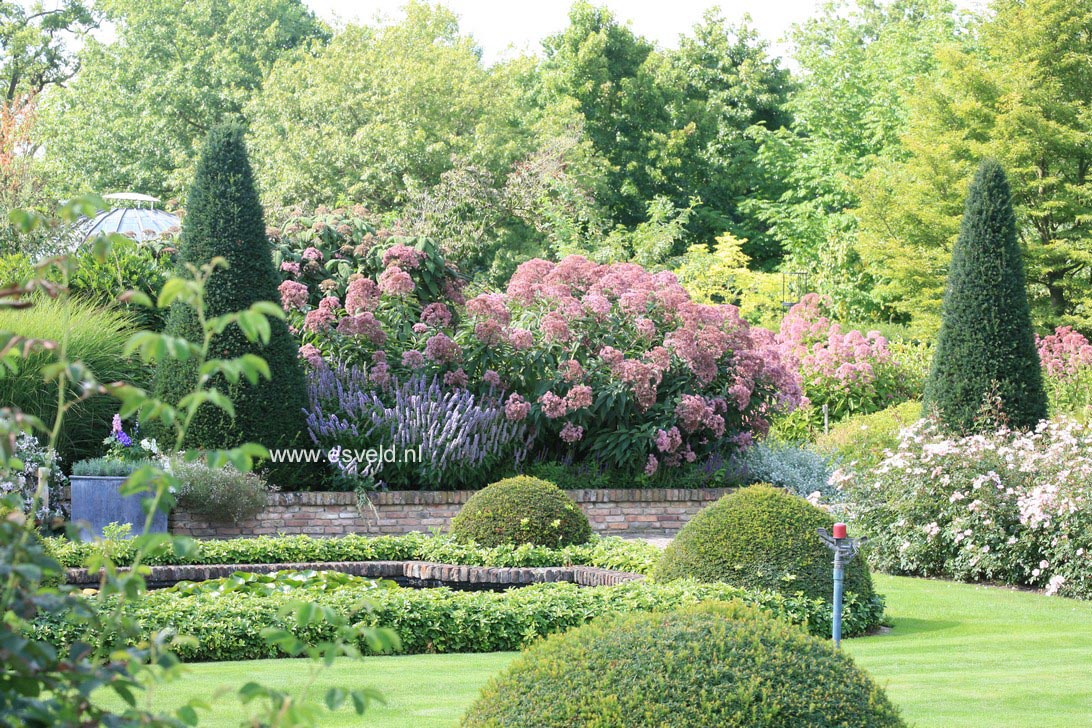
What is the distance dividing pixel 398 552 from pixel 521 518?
3.45 feet

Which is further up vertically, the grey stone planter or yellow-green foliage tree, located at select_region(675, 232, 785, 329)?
yellow-green foliage tree, located at select_region(675, 232, 785, 329)

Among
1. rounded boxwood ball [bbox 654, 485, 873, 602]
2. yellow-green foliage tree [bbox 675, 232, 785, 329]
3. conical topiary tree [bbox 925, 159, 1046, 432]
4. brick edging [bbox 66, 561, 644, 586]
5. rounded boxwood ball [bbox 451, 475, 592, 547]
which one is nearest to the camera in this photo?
rounded boxwood ball [bbox 654, 485, 873, 602]

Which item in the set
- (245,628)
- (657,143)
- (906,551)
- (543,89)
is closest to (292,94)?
(543,89)

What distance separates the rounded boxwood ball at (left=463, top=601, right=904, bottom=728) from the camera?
3.03 meters

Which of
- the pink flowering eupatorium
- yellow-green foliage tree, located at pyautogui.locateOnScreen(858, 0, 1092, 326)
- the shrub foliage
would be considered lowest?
the shrub foliage

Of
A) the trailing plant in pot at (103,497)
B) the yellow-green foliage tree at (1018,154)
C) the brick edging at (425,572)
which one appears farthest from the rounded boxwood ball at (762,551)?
the yellow-green foliage tree at (1018,154)

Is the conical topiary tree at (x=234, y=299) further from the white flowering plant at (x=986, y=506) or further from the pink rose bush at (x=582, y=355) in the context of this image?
the white flowering plant at (x=986, y=506)

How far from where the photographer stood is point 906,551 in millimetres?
10156

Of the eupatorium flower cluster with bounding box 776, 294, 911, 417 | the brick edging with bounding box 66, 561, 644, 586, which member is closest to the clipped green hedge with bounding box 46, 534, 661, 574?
the brick edging with bounding box 66, 561, 644, 586

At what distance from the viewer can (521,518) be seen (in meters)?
8.89

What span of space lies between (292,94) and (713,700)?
2521 centimetres

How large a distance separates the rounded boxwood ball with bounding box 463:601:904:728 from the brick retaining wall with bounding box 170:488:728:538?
26.8 ft

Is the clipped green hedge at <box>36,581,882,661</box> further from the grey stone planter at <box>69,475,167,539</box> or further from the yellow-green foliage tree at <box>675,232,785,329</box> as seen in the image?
the yellow-green foliage tree at <box>675,232,785,329</box>

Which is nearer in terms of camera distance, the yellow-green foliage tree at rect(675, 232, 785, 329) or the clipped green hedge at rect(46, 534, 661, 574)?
the clipped green hedge at rect(46, 534, 661, 574)
